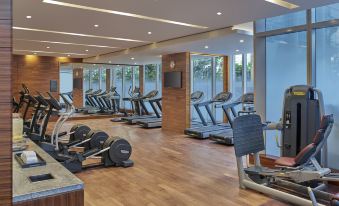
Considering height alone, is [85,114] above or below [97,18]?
below

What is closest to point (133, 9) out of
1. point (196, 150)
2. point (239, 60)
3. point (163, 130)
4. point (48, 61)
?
point (196, 150)

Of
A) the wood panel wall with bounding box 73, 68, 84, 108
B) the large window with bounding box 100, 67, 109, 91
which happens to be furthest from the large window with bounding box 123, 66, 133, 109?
the wood panel wall with bounding box 73, 68, 84, 108

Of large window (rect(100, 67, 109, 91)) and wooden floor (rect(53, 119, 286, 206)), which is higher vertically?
large window (rect(100, 67, 109, 91))

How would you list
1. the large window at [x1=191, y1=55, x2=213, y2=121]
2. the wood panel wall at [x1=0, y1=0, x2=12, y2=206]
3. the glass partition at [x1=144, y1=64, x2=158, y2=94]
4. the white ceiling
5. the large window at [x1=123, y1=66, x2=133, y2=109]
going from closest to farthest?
the wood panel wall at [x1=0, y1=0, x2=12, y2=206], the white ceiling, the large window at [x1=191, y1=55, x2=213, y2=121], the glass partition at [x1=144, y1=64, x2=158, y2=94], the large window at [x1=123, y1=66, x2=133, y2=109]

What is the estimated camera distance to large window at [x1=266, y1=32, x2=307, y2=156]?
4.98 meters

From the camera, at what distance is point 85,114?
13305 mm

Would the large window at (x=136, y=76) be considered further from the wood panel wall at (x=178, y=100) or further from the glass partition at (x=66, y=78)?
the wood panel wall at (x=178, y=100)

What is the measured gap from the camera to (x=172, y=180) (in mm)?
4406

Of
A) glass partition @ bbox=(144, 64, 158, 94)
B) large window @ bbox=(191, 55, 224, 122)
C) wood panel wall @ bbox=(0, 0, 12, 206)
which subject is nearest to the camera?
wood panel wall @ bbox=(0, 0, 12, 206)

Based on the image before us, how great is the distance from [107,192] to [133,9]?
113 inches

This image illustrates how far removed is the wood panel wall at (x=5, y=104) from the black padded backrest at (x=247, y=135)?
9.44ft

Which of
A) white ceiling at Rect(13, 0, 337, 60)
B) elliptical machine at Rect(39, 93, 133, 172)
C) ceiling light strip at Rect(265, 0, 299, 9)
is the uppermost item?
white ceiling at Rect(13, 0, 337, 60)

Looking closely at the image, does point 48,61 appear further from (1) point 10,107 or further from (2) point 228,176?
(1) point 10,107

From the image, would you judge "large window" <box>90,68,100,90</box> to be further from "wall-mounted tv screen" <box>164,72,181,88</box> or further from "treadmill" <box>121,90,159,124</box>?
"wall-mounted tv screen" <box>164,72,181,88</box>
